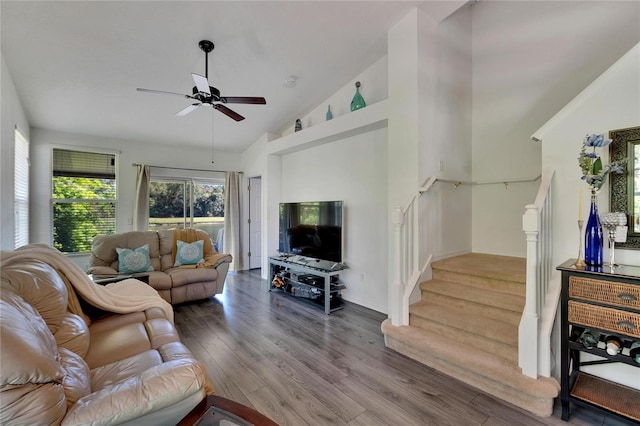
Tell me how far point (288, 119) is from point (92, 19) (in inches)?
116

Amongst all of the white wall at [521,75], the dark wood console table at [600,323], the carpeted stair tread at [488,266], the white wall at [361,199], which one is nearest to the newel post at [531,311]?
the dark wood console table at [600,323]

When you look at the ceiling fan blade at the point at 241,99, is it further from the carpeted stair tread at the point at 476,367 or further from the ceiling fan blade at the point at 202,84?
the carpeted stair tread at the point at 476,367

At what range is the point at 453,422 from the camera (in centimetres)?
179

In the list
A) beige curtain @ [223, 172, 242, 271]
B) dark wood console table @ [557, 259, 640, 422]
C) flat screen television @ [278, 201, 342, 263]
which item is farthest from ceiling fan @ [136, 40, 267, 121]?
beige curtain @ [223, 172, 242, 271]

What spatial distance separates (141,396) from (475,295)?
2538 millimetres

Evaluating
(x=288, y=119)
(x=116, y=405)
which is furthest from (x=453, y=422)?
(x=288, y=119)

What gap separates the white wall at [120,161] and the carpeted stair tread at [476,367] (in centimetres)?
506

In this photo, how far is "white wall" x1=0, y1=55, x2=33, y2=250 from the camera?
277 centimetres

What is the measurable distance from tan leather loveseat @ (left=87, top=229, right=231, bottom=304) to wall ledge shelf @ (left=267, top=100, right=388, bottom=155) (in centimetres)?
217

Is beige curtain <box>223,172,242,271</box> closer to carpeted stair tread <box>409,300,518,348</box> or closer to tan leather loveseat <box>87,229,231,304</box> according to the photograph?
tan leather loveseat <box>87,229,231,304</box>

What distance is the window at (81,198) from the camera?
15.6 feet

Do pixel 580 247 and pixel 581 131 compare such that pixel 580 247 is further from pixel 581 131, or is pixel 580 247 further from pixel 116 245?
pixel 116 245

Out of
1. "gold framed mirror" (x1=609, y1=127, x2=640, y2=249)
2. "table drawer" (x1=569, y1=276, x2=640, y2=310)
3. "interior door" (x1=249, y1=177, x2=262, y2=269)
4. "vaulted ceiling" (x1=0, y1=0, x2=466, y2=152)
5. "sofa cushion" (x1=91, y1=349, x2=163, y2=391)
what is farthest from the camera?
"interior door" (x1=249, y1=177, x2=262, y2=269)

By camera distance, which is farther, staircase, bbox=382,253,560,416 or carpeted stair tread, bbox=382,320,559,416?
staircase, bbox=382,253,560,416
